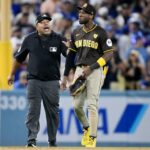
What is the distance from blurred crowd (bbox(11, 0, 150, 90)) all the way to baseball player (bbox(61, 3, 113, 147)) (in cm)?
505

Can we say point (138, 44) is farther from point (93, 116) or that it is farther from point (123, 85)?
point (93, 116)

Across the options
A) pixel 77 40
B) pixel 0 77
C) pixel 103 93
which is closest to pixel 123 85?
pixel 103 93

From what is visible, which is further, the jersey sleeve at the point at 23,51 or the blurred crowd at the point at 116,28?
the blurred crowd at the point at 116,28

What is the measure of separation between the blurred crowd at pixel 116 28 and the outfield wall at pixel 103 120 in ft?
3.97

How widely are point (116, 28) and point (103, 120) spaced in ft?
15.9

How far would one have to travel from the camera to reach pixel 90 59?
14641 mm

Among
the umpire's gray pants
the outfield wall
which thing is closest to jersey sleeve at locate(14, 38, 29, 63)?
the umpire's gray pants

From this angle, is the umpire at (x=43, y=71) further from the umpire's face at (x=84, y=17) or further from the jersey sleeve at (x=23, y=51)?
the umpire's face at (x=84, y=17)

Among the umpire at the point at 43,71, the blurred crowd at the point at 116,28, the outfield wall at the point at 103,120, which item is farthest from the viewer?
the blurred crowd at the point at 116,28

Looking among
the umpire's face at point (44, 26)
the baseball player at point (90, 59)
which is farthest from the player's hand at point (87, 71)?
the umpire's face at point (44, 26)

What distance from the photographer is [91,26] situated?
14688mm

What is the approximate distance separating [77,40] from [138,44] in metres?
7.84

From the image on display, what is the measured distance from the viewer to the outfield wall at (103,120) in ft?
61.2

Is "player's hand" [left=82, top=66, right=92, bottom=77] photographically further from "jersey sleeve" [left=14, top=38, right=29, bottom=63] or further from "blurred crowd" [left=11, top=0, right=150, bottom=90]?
"blurred crowd" [left=11, top=0, right=150, bottom=90]
